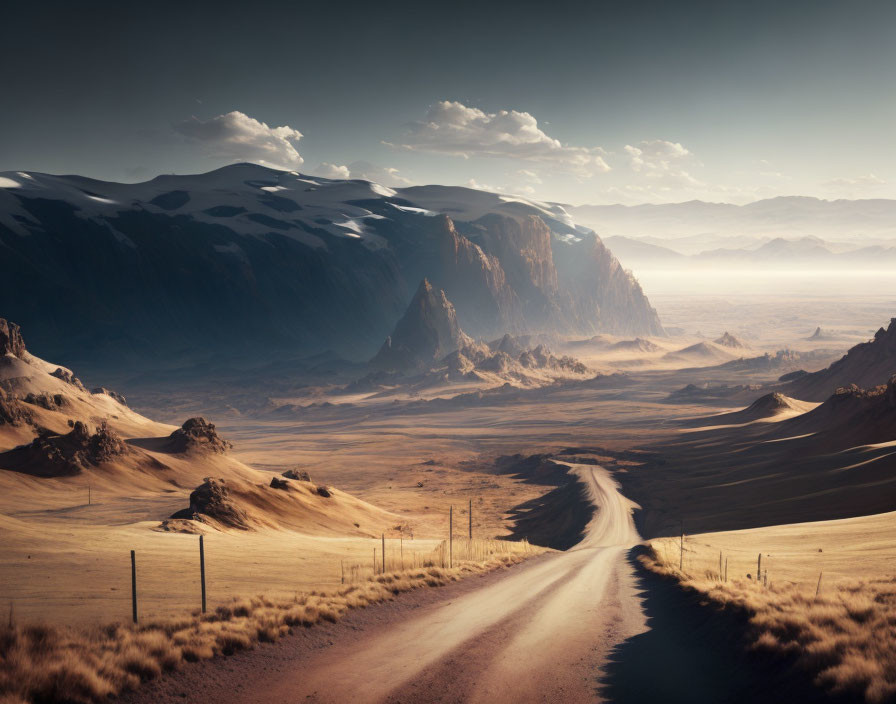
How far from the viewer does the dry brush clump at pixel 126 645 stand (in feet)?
41.6

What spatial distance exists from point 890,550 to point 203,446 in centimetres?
6676

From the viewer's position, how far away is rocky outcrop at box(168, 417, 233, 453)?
7409 cm

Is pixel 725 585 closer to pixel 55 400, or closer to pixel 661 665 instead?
pixel 661 665

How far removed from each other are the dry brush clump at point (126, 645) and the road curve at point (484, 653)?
1.89 metres

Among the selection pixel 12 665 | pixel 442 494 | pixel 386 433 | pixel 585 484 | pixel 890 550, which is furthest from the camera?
pixel 386 433

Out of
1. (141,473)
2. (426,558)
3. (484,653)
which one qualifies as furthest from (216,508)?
(484,653)

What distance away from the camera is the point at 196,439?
75.4 meters

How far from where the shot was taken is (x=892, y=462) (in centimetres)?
5550

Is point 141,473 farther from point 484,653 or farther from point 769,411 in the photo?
point 769,411

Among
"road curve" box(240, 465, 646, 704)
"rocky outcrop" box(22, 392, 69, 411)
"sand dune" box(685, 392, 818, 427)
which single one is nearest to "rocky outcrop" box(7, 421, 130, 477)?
"rocky outcrop" box(22, 392, 69, 411)

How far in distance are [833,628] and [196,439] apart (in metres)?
71.7

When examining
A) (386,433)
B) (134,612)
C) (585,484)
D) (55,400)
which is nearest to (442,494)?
(585,484)

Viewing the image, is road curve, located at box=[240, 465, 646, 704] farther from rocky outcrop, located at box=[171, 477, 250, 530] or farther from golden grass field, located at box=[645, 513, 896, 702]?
rocky outcrop, located at box=[171, 477, 250, 530]

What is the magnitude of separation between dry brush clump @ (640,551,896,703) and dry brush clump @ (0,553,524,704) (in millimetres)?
12065
